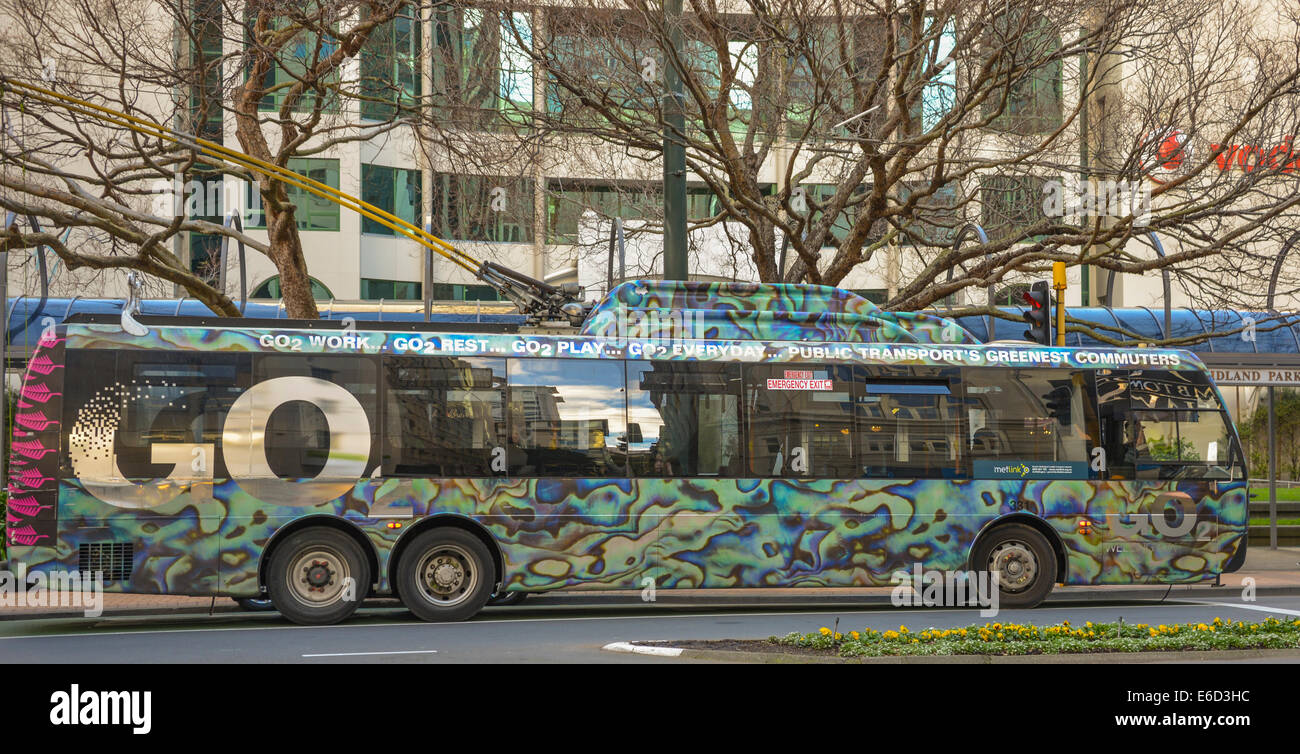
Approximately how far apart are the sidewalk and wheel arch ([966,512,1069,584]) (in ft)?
3.57

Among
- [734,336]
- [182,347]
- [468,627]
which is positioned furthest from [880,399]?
[182,347]

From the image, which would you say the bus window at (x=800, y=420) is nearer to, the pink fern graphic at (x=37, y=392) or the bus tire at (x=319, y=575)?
the bus tire at (x=319, y=575)

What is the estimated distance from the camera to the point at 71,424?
39.4 feet

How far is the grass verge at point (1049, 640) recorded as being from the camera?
9820mm

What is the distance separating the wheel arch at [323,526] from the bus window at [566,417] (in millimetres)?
1595

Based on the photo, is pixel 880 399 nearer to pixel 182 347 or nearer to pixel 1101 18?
pixel 1101 18

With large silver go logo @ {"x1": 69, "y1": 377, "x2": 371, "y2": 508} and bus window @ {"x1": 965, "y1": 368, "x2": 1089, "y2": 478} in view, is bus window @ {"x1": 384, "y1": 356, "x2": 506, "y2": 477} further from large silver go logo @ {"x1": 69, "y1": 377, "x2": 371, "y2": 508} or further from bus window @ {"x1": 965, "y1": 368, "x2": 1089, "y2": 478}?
bus window @ {"x1": 965, "y1": 368, "x2": 1089, "y2": 478}

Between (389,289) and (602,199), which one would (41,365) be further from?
(389,289)

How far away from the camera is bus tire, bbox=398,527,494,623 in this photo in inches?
500

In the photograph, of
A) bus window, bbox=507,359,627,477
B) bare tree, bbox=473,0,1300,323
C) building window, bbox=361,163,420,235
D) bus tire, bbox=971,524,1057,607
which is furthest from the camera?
building window, bbox=361,163,420,235

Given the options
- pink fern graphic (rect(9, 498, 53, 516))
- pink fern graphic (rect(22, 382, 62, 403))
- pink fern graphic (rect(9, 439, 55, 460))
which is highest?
pink fern graphic (rect(22, 382, 62, 403))

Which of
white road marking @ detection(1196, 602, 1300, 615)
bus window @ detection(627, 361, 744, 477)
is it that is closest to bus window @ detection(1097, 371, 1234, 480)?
white road marking @ detection(1196, 602, 1300, 615)

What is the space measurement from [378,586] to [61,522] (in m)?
2.93

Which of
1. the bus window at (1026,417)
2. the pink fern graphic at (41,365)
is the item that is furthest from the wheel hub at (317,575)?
the bus window at (1026,417)
